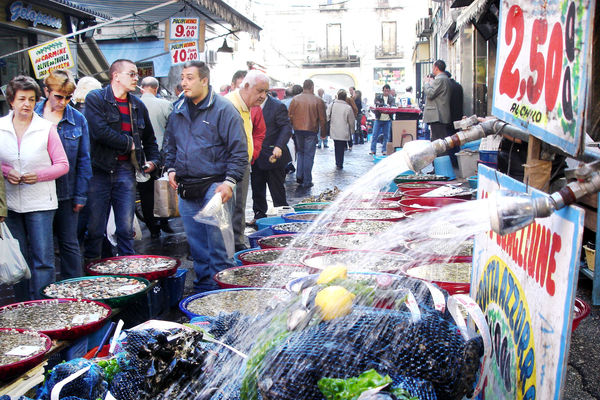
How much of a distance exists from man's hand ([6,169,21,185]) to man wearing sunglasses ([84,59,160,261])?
103 cm

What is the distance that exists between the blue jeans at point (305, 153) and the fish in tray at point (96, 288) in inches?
292

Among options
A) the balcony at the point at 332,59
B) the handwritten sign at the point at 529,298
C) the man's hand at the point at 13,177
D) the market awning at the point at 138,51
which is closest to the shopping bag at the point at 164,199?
the man's hand at the point at 13,177

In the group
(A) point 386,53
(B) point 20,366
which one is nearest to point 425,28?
(B) point 20,366

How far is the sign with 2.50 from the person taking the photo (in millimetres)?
1475

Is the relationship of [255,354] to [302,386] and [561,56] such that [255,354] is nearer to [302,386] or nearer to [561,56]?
[302,386]

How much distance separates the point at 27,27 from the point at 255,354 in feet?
32.7

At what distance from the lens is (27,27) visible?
1000 cm

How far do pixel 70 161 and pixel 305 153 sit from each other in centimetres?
714

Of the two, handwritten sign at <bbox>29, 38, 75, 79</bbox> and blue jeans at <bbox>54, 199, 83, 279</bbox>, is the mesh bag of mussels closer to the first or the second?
blue jeans at <bbox>54, 199, 83, 279</bbox>

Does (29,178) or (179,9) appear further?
(179,9)

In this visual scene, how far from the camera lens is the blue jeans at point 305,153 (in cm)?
1135

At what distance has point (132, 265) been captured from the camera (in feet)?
15.0

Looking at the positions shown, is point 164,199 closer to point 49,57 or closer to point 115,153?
point 115,153

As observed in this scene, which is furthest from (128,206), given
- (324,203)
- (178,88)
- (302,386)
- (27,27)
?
(27,27)
